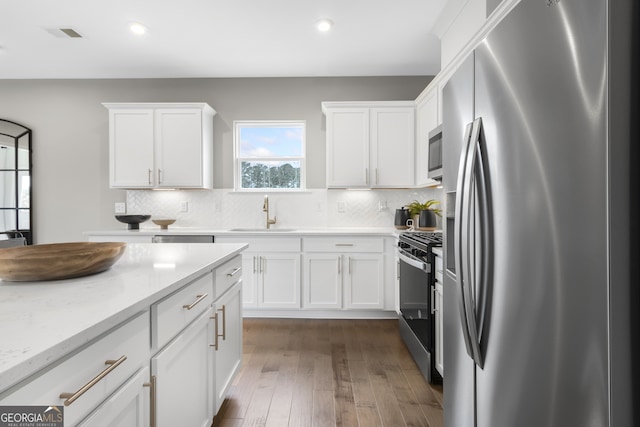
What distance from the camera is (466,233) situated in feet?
3.37

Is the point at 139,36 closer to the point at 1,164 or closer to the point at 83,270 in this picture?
the point at 1,164

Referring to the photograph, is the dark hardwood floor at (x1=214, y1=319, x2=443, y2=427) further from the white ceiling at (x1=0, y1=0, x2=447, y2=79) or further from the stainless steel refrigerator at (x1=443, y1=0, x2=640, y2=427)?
the white ceiling at (x1=0, y1=0, x2=447, y2=79)

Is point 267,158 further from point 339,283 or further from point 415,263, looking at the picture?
point 415,263

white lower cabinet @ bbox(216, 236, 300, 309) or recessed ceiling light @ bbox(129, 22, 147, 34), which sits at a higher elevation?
recessed ceiling light @ bbox(129, 22, 147, 34)

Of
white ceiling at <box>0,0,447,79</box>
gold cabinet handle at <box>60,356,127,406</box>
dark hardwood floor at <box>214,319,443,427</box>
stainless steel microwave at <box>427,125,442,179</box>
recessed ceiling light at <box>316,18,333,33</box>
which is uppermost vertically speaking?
white ceiling at <box>0,0,447,79</box>

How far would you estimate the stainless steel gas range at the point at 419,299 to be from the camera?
7.01 feet

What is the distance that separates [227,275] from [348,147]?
2354 millimetres

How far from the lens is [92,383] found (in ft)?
2.35

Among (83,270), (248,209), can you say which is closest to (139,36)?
(248,209)

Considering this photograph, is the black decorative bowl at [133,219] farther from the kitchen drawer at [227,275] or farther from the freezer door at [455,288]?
the freezer door at [455,288]

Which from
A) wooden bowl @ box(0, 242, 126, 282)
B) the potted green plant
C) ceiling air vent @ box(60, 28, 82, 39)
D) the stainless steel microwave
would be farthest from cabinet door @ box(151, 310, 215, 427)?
ceiling air vent @ box(60, 28, 82, 39)

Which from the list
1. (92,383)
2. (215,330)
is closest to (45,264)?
(92,383)

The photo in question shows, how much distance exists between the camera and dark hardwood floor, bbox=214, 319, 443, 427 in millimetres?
1825

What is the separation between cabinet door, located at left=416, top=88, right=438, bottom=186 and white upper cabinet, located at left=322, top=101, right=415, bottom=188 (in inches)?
3.1
